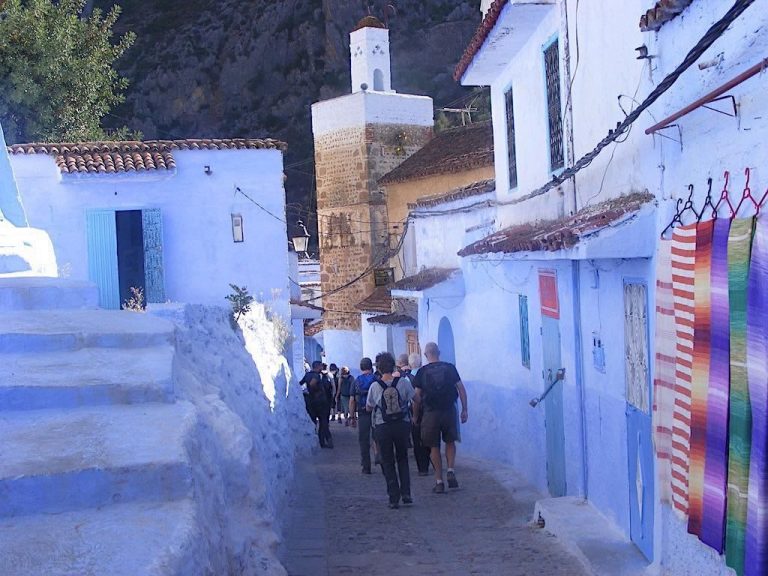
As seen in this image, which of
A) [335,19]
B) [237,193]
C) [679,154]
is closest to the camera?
[679,154]

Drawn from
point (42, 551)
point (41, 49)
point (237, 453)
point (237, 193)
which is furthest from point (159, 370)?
point (41, 49)

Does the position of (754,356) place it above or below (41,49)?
below

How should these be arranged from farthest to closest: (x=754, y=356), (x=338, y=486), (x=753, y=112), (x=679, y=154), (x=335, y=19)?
1. (x=335, y=19)
2. (x=338, y=486)
3. (x=679, y=154)
4. (x=753, y=112)
5. (x=754, y=356)

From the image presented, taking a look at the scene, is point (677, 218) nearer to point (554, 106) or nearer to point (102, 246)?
point (554, 106)

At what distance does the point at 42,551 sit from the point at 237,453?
237cm

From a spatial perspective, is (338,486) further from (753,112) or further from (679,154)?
(753,112)

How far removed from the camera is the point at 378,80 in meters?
28.7

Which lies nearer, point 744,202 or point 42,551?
point 42,551

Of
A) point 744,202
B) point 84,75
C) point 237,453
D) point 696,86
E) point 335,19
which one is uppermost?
point 335,19

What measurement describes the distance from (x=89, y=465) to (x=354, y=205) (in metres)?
24.4

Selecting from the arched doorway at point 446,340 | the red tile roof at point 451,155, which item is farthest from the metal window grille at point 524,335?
the red tile roof at point 451,155

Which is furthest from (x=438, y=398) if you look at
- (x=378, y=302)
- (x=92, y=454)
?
(x=378, y=302)

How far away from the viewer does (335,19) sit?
146 ft

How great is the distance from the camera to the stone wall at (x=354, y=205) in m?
27.7
